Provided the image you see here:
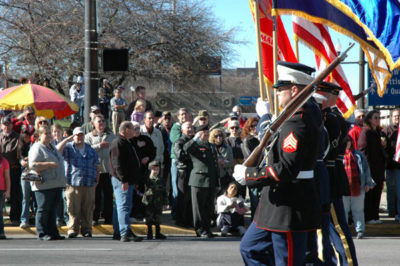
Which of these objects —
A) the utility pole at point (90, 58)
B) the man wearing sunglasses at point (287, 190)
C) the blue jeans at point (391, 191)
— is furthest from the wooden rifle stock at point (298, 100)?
the blue jeans at point (391, 191)

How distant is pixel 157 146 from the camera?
1262 centimetres

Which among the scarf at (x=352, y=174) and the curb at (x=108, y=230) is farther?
the curb at (x=108, y=230)

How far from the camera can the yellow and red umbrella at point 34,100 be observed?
1425cm

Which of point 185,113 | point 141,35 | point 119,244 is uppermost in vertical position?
point 141,35

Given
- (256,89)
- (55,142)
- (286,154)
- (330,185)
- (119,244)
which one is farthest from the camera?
(256,89)

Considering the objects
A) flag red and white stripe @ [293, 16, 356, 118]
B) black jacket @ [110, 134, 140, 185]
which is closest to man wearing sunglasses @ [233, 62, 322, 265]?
flag red and white stripe @ [293, 16, 356, 118]

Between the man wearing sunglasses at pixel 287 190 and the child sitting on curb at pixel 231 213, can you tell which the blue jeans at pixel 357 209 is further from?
the man wearing sunglasses at pixel 287 190

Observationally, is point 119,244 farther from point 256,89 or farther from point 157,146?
point 256,89

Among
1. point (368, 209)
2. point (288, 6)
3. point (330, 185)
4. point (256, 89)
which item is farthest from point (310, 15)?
point (256, 89)

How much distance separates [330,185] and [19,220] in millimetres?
6871

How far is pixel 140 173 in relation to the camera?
11.5 m

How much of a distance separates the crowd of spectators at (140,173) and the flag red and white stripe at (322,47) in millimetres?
1206

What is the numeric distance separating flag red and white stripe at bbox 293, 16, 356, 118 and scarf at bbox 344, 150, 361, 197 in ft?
3.75

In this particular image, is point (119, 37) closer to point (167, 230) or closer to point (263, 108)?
point (167, 230)
